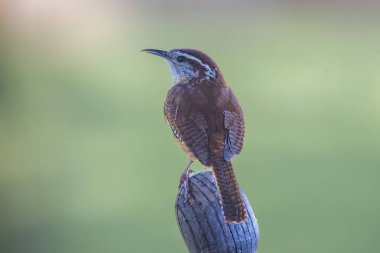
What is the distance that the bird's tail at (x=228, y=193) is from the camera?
1687 millimetres

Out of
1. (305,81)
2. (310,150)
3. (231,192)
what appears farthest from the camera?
(305,81)

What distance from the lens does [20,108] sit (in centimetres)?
841

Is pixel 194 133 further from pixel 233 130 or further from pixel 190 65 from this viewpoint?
pixel 190 65

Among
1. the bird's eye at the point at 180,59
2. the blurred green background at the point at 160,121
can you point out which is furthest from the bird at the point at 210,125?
the blurred green background at the point at 160,121

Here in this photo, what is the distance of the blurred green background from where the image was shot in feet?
22.5

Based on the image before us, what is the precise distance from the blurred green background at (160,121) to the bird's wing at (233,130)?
4134 millimetres

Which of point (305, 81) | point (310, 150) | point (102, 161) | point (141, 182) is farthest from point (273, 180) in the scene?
point (305, 81)

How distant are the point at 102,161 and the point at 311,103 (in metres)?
3.43

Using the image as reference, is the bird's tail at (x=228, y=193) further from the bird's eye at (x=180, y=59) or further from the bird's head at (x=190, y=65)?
the bird's eye at (x=180, y=59)

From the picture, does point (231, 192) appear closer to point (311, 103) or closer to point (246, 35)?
point (311, 103)

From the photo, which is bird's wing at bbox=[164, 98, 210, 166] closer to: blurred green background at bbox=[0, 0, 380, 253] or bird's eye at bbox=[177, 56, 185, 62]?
bird's eye at bbox=[177, 56, 185, 62]

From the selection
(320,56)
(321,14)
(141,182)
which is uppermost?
(321,14)

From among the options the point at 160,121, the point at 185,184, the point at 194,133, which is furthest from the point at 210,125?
the point at 160,121

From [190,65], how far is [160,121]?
5.96 meters
